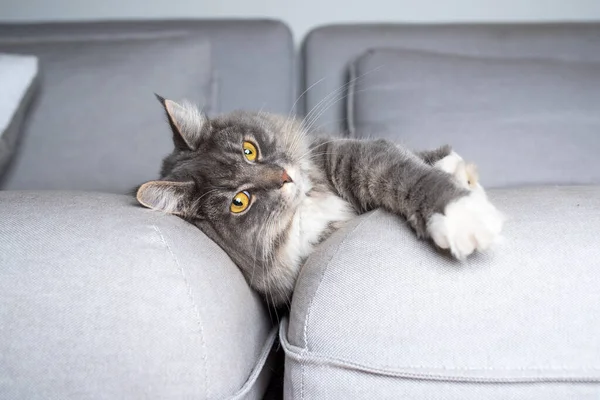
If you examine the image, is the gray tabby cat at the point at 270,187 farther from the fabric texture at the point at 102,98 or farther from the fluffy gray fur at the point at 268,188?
the fabric texture at the point at 102,98

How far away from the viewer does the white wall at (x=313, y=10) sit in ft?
8.30

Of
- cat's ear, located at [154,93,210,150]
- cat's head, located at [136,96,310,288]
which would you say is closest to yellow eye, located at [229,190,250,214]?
cat's head, located at [136,96,310,288]

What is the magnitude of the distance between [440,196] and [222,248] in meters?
0.55

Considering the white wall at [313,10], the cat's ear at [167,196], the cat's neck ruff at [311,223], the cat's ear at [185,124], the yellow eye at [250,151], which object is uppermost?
the white wall at [313,10]

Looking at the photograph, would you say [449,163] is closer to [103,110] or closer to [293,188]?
[293,188]

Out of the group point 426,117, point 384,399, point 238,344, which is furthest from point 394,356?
point 426,117

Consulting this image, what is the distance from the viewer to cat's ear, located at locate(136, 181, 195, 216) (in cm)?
117

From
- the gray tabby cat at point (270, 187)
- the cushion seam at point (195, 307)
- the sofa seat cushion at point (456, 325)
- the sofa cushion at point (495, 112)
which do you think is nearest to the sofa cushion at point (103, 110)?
the gray tabby cat at point (270, 187)

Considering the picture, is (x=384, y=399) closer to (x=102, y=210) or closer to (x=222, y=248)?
(x=222, y=248)

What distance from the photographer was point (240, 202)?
1.32m

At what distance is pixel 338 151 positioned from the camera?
1431 mm

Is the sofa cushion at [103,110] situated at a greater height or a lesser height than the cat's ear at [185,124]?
lesser

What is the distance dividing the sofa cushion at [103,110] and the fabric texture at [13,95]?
0.07m

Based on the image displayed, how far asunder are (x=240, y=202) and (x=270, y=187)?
9 centimetres
